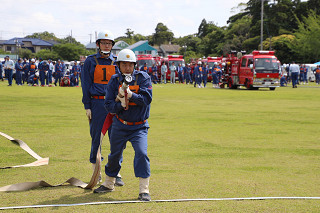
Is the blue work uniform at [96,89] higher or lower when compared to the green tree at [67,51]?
lower

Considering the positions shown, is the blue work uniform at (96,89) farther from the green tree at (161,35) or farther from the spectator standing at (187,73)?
the green tree at (161,35)

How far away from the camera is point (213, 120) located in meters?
15.1

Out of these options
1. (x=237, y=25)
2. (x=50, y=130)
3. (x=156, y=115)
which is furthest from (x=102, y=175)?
(x=237, y=25)

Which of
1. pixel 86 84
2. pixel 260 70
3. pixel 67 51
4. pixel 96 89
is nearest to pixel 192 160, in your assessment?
pixel 96 89

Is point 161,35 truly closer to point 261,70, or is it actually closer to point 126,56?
point 261,70

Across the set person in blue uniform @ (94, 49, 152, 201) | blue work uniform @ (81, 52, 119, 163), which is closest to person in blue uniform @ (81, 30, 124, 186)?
blue work uniform @ (81, 52, 119, 163)

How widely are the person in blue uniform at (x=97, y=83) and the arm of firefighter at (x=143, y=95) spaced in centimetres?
89

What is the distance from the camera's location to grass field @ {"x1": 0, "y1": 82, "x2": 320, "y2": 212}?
591 cm

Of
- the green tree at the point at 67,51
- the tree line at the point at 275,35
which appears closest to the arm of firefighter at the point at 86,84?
the tree line at the point at 275,35

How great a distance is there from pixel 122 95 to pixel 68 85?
112 feet

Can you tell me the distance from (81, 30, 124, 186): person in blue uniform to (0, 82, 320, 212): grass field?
2.72 ft

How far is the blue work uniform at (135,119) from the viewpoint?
5.97m

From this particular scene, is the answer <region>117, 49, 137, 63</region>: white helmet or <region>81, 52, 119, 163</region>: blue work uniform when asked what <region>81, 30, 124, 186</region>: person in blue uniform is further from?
<region>117, 49, 137, 63</region>: white helmet

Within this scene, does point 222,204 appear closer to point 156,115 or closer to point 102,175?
point 102,175
